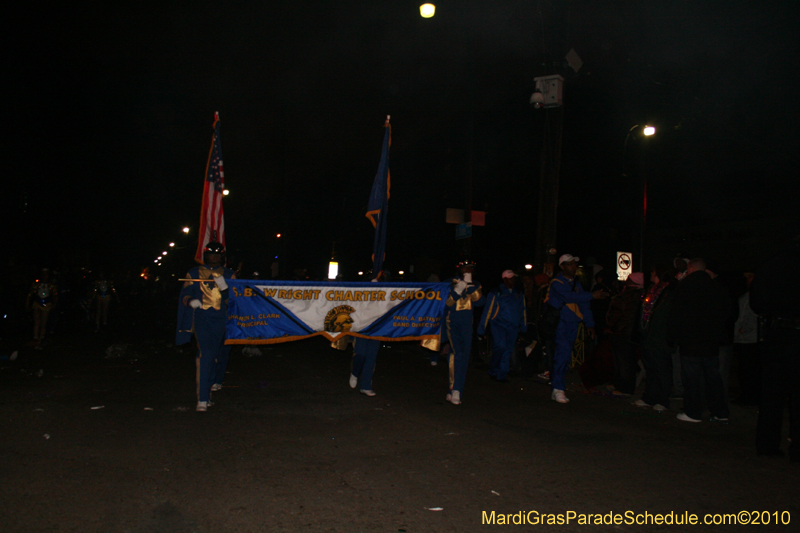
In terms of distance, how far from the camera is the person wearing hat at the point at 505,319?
28.3ft

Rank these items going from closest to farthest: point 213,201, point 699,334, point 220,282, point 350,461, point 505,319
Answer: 1. point 350,461
2. point 699,334
3. point 220,282
4. point 213,201
5. point 505,319

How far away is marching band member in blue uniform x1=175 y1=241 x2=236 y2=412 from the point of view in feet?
20.9

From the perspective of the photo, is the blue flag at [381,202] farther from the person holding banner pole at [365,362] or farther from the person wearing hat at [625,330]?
the person wearing hat at [625,330]

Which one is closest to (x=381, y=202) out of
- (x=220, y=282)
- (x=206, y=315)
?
(x=220, y=282)

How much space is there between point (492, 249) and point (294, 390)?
20221 millimetres

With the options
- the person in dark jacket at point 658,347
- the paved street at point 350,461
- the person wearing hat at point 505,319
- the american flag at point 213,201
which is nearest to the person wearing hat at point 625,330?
the person in dark jacket at point 658,347

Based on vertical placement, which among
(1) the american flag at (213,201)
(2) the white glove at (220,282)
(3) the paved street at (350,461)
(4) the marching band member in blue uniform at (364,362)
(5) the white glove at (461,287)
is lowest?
(3) the paved street at (350,461)

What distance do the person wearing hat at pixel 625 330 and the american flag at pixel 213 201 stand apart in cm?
580

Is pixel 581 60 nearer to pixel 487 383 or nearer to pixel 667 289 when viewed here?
pixel 667 289

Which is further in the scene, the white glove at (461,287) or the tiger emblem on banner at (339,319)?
the tiger emblem on banner at (339,319)

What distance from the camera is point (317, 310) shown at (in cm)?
772

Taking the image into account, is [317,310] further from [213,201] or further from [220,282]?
[213,201]

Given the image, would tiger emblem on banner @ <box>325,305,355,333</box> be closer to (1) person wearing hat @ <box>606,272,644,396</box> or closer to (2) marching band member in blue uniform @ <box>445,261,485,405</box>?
(2) marching band member in blue uniform @ <box>445,261,485,405</box>

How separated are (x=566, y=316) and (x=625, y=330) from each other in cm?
102
